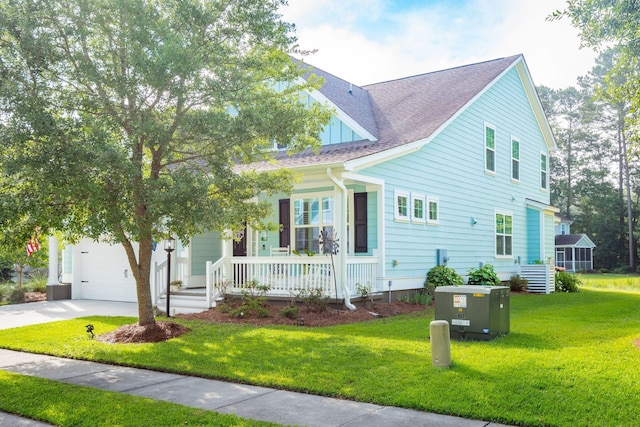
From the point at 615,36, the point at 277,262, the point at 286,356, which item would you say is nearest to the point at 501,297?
the point at 286,356

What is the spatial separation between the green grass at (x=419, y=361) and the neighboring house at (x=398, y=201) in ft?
7.53

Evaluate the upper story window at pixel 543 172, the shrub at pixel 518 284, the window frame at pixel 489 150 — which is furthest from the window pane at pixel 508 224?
the upper story window at pixel 543 172

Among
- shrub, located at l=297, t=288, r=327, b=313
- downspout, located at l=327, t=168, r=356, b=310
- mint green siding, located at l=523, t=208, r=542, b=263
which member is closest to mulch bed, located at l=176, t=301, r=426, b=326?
shrub, located at l=297, t=288, r=327, b=313

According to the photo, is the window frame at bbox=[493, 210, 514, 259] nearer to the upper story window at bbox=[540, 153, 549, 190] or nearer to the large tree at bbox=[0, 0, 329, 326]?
the upper story window at bbox=[540, 153, 549, 190]

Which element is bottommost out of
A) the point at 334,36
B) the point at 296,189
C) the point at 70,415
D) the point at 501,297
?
the point at 70,415

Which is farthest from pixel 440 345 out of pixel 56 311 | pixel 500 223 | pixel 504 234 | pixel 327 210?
pixel 504 234

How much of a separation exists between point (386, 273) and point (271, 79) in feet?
17.7

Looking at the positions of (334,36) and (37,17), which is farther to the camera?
(334,36)

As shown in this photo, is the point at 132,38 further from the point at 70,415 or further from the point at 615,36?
the point at 615,36

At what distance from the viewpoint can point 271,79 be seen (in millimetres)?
10586

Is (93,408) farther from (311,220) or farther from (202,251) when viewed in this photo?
(202,251)

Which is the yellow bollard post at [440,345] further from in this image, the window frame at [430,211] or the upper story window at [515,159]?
the upper story window at [515,159]

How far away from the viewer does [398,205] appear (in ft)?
45.8

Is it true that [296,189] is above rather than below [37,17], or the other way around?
below
